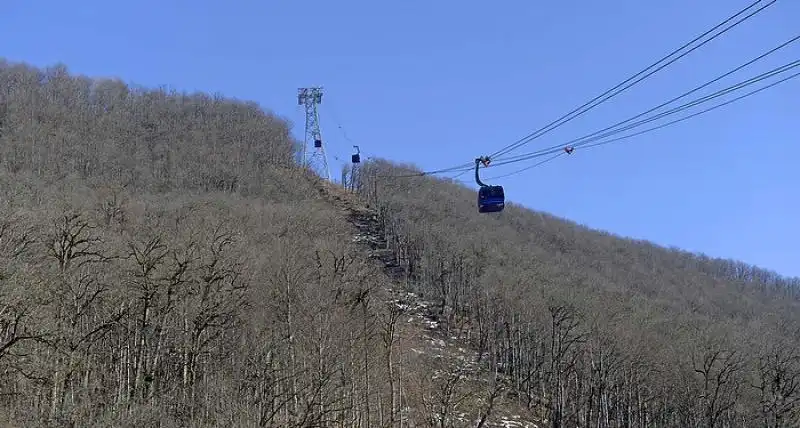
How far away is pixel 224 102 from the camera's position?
14500 centimetres

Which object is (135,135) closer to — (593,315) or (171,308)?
(593,315)

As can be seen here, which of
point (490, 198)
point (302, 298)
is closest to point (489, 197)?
point (490, 198)

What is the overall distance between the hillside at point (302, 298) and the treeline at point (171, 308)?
255 mm

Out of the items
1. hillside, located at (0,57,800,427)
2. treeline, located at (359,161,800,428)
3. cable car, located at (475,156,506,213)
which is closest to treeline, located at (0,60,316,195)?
hillside, located at (0,57,800,427)

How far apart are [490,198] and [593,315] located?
67778mm

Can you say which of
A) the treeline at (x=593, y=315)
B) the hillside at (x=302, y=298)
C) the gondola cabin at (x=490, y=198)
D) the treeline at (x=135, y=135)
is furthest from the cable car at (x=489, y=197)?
the treeline at (x=135, y=135)

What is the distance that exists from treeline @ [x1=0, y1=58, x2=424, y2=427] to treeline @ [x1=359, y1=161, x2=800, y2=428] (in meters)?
11.7

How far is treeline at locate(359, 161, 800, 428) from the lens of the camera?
64.0m

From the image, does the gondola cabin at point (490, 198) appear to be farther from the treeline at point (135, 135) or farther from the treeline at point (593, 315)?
the treeline at point (135, 135)

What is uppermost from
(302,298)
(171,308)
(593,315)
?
(302,298)

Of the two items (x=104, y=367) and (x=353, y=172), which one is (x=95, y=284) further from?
(x=353, y=172)

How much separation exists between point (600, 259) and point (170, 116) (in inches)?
3103

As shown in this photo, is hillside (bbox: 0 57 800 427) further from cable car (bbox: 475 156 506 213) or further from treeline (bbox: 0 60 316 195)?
cable car (bbox: 475 156 506 213)

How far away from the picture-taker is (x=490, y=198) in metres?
17.7
